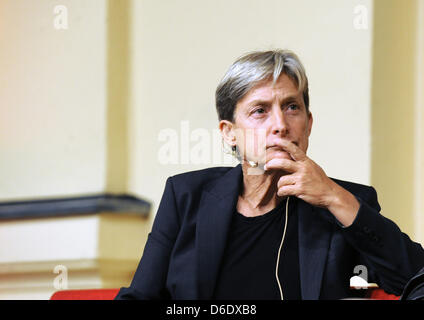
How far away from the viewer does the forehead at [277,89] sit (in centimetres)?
243

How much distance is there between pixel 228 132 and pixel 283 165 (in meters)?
0.42

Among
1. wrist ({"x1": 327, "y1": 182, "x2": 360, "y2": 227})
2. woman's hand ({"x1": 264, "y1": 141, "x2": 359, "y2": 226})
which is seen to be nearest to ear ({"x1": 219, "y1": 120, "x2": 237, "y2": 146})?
woman's hand ({"x1": 264, "y1": 141, "x2": 359, "y2": 226})

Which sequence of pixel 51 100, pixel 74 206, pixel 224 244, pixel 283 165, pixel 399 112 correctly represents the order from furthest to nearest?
1. pixel 51 100
2. pixel 74 206
3. pixel 399 112
4. pixel 224 244
5. pixel 283 165

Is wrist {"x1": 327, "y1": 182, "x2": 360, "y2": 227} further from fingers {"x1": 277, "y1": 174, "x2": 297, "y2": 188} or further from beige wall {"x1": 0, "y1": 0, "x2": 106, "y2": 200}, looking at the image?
beige wall {"x1": 0, "y1": 0, "x2": 106, "y2": 200}

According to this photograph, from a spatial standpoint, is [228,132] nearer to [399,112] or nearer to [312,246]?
[312,246]

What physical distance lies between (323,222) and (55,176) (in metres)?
1.98

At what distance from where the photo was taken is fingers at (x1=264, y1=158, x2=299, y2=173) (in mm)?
2266

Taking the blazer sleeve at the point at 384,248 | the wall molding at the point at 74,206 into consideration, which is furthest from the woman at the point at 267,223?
the wall molding at the point at 74,206

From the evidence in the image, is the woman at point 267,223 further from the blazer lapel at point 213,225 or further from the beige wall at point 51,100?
the beige wall at point 51,100

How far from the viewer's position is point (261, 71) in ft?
8.03

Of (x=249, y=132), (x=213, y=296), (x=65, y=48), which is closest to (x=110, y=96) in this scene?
(x=65, y=48)

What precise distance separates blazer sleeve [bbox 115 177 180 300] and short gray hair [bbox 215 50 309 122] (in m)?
0.40

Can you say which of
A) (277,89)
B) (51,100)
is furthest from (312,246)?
(51,100)

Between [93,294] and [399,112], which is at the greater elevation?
[399,112]
